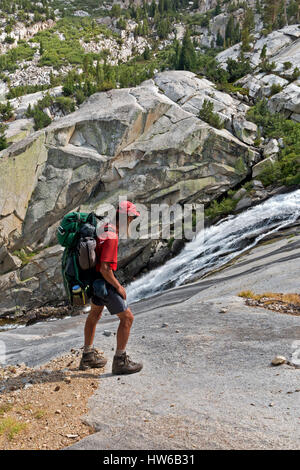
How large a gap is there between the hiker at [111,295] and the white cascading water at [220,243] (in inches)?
569

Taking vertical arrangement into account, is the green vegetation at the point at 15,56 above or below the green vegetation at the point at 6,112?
above

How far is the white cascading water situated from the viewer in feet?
72.1

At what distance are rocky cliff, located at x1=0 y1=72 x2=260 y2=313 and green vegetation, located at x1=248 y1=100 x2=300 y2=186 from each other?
7.98 ft

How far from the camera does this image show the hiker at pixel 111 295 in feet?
19.8

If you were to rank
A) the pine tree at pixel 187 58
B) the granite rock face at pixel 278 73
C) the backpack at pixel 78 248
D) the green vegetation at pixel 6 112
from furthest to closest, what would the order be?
the pine tree at pixel 187 58 → the green vegetation at pixel 6 112 → the granite rock face at pixel 278 73 → the backpack at pixel 78 248

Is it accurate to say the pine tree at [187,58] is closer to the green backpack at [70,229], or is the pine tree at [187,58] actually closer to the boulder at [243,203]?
the boulder at [243,203]

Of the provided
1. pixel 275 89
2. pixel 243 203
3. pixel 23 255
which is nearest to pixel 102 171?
pixel 23 255

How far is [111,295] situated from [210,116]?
30644 mm

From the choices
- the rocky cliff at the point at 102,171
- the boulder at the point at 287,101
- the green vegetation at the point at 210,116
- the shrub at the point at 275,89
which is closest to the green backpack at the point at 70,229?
the rocky cliff at the point at 102,171

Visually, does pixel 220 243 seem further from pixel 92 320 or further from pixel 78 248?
pixel 78 248

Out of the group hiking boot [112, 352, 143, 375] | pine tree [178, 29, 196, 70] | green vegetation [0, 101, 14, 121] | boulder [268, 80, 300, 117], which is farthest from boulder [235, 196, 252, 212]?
pine tree [178, 29, 196, 70]
